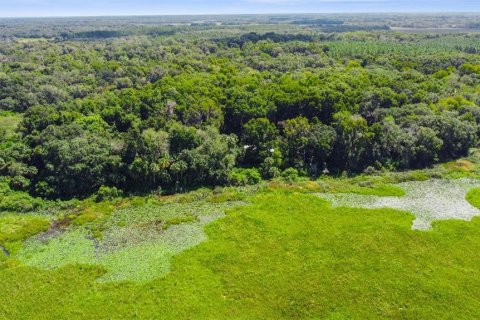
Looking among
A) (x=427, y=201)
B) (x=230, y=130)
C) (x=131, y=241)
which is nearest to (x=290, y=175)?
(x=230, y=130)

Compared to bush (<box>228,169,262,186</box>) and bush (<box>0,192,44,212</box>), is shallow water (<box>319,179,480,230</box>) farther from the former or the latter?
bush (<box>0,192,44,212</box>)

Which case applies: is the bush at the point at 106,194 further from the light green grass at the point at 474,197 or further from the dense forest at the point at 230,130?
the light green grass at the point at 474,197

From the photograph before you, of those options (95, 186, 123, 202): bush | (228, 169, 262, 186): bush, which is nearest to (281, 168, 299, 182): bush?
(228, 169, 262, 186): bush

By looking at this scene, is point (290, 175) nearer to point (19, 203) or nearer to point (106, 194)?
point (106, 194)

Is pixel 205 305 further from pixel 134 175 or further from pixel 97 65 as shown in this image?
pixel 97 65

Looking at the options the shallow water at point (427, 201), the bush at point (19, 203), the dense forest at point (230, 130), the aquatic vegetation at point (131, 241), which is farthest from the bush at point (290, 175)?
the bush at point (19, 203)

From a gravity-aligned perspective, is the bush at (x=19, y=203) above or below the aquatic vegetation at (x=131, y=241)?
above
